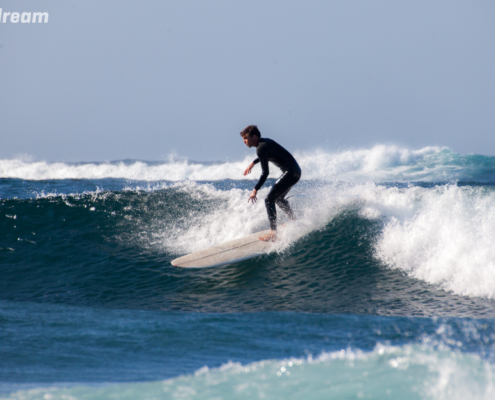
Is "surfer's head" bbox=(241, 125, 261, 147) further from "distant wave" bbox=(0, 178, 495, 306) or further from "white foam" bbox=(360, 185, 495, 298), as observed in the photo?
"white foam" bbox=(360, 185, 495, 298)

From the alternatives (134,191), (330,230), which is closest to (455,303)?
(330,230)

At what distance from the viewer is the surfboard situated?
20.3 ft

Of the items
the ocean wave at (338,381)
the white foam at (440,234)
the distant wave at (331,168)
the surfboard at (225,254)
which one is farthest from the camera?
the distant wave at (331,168)

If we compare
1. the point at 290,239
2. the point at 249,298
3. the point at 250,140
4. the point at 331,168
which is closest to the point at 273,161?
the point at 250,140

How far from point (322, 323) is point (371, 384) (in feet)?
5.28

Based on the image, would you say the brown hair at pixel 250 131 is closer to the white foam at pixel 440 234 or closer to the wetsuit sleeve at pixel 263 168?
the wetsuit sleeve at pixel 263 168

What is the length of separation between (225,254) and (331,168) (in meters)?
20.5

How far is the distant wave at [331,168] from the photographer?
2195 centimetres

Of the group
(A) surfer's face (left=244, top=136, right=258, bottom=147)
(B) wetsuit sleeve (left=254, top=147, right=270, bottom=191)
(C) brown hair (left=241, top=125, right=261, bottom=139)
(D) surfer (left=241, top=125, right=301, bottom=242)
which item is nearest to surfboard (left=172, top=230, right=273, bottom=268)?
(D) surfer (left=241, top=125, right=301, bottom=242)

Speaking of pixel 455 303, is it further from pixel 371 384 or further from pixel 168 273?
pixel 168 273

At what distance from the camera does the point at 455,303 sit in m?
4.59

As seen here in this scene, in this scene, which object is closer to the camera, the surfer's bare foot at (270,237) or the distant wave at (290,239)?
the distant wave at (290,239)

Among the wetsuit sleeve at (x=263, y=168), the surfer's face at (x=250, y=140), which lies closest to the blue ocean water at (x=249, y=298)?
the wetsuit sleeve at (x=263, y=168)

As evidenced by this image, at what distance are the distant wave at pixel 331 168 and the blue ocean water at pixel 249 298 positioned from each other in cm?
1425
